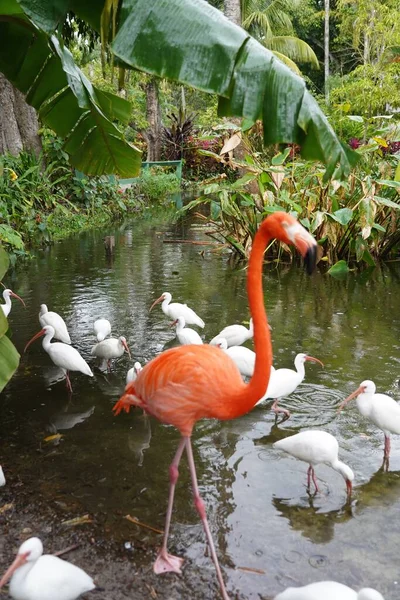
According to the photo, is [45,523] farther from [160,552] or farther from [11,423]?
[11,423]

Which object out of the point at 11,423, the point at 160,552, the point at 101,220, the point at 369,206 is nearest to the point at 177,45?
the point at 160,552

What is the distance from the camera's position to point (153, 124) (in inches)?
1136

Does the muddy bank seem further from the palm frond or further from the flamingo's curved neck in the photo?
the palm frond

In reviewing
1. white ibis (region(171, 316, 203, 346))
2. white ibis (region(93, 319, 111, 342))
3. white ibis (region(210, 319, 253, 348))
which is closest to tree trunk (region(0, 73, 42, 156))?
white ibis (region(93, 319, 111, 342))

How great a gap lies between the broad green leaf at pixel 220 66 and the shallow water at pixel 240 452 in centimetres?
213

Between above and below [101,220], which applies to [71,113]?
above

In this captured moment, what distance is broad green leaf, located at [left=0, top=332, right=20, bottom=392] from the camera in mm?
4117

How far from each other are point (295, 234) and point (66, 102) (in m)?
3.53

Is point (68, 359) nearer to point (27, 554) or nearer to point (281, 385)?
point (281, 385)

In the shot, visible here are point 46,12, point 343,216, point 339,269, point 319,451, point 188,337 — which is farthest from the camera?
point 339,269

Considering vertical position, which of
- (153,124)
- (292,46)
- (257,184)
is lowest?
(257,184)

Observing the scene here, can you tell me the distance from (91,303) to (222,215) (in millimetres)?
3626

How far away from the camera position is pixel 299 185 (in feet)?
35.6

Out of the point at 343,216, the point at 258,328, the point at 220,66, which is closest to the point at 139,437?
the point at 258,328
